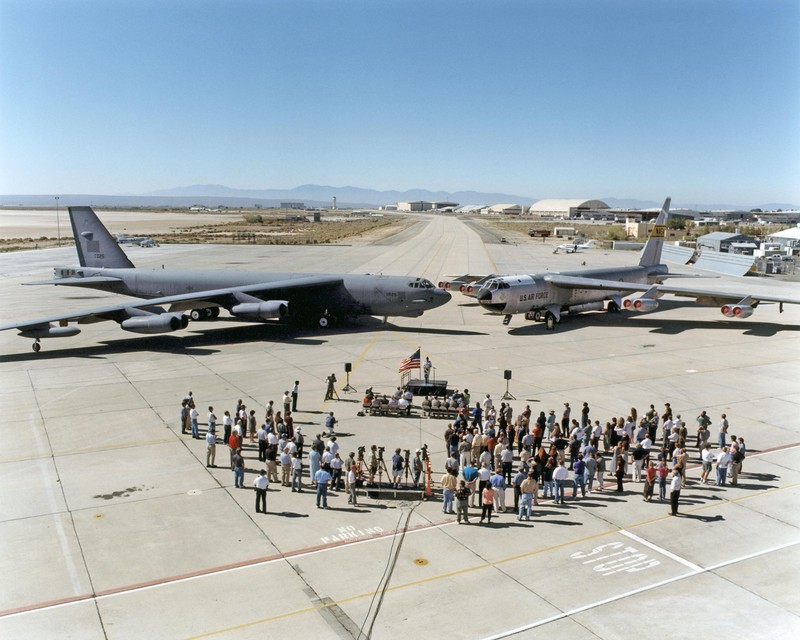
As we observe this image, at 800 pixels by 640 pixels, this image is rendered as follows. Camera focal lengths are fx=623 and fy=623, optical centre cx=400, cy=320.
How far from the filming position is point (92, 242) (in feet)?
144

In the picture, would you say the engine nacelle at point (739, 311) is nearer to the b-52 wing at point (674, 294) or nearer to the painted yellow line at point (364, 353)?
the b-52 wing at point (674, 294)

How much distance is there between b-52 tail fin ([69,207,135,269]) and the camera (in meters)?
43.8

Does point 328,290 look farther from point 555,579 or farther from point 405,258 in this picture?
point 405,258

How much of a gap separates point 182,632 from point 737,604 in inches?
401

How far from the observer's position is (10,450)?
19297 mm

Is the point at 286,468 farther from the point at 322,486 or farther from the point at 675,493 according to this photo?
the point at 675,493

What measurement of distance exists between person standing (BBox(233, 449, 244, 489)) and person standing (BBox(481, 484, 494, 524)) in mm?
6490

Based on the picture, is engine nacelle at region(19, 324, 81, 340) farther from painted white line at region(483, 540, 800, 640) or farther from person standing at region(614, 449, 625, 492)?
painted white line at region(483, 540, 800, 640)

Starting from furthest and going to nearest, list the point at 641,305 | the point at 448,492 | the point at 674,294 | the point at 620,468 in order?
the point at 641,305
the point at 674,294
the point at 620,468
the point at 448,492

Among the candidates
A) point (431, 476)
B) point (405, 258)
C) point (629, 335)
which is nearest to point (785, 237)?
point (405, 258)

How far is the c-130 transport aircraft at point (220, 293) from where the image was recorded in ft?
112

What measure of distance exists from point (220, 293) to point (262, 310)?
9.94ft

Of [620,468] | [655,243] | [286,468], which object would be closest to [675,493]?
[620,468]

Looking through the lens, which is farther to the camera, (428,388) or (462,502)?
(428,388)
